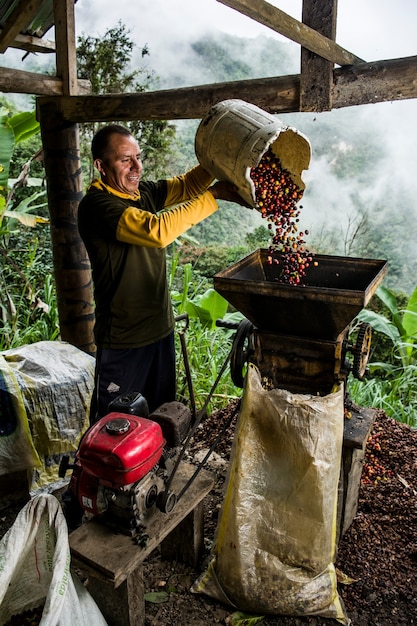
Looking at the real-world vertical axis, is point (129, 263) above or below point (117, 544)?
above

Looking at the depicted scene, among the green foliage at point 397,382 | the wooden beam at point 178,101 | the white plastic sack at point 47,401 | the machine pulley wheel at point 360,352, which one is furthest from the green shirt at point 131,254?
the green foliage at point 397,382

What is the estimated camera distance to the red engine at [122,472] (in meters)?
1.75

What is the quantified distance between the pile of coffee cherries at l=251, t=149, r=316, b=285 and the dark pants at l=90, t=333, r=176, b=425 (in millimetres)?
889

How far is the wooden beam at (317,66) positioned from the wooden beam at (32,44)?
241 cm

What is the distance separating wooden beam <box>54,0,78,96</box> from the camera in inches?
122

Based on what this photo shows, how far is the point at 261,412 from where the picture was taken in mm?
2096

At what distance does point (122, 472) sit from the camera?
173cm

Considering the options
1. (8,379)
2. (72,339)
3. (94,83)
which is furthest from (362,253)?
(8,379)

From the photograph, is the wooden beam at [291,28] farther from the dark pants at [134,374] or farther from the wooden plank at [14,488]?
the wooden plank at [14,488]

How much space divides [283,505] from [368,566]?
2.24 ft

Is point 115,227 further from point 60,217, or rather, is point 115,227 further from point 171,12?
point 171,12

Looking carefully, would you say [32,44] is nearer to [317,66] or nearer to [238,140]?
[317,66]

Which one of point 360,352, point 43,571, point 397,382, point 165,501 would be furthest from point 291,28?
point 397,382

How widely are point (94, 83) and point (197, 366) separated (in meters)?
3.91
